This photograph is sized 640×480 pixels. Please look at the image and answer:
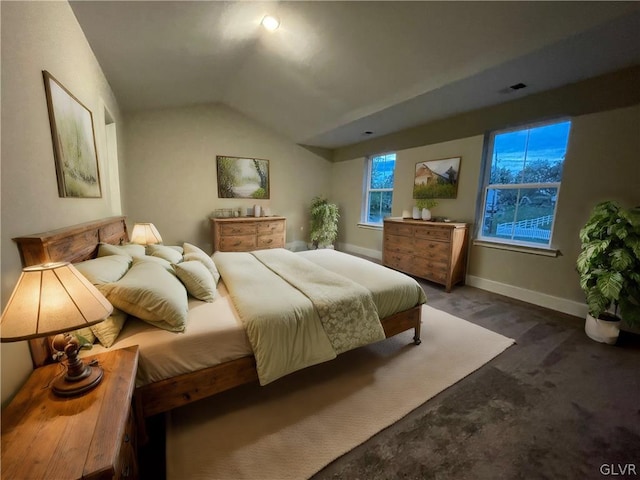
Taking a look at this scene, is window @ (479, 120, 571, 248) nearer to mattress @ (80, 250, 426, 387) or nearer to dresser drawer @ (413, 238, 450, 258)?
A: dresser drawer @ (413, 238, 450, 258)

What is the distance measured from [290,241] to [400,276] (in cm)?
397

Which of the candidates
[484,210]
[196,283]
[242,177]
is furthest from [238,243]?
→ [484,210]

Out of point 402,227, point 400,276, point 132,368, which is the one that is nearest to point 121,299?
point 132,368

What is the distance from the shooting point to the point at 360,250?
5871mm

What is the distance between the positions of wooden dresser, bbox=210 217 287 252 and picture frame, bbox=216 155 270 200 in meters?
0.68

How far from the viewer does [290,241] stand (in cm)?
601

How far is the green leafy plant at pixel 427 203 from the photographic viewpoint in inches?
164

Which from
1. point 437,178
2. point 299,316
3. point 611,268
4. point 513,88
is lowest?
point 299,316

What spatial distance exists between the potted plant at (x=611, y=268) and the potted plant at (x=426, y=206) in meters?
1.85

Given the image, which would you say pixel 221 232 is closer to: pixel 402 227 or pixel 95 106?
pixel 95 106

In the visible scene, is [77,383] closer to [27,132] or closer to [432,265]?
[27,132]

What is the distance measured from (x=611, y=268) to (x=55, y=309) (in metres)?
3.73

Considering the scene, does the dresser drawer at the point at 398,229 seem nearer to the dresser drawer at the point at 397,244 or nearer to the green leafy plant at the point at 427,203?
the dresser drawer at the point at 397,244

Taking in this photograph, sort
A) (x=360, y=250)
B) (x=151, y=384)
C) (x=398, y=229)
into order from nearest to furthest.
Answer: (x=151, y=384)
(x=398, y=229)
(x=360, y=250)
